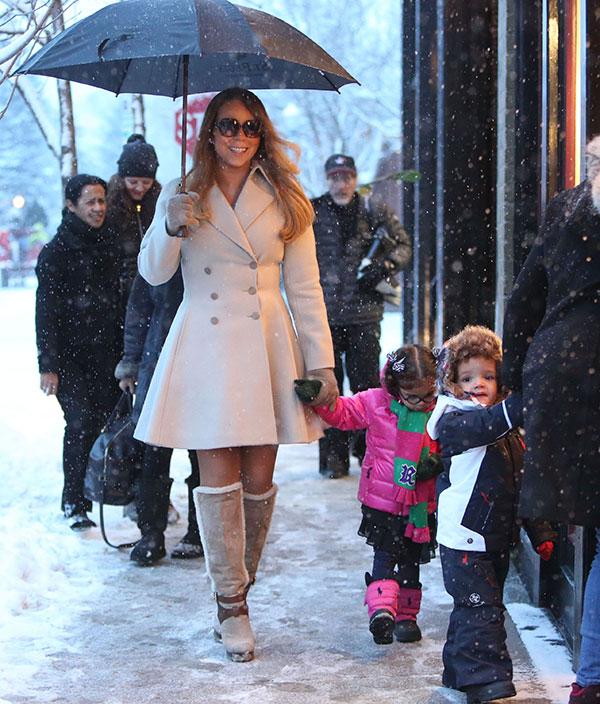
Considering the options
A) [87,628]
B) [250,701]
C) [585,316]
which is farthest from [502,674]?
[87,628]

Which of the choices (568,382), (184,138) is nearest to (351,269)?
(184,138)

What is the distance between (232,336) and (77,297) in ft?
9.02

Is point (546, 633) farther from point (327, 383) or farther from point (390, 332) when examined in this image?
point (390, 332)

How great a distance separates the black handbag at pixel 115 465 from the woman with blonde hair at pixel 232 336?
1661mm

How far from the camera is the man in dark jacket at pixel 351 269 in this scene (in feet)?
31.0

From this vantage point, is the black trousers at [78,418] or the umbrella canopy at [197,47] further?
the black trousers at [78,418]

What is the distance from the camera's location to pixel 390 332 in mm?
29953

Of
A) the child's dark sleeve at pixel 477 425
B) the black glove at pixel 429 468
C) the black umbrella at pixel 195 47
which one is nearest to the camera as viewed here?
the child's dark sleeve at pixel 477 425

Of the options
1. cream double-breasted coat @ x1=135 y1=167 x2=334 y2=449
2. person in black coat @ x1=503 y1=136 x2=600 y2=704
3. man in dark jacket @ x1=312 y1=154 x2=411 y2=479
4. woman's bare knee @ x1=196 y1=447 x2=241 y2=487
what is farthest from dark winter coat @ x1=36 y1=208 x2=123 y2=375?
person in black coat @ x1=503 y1=136 x2=600 y2=704

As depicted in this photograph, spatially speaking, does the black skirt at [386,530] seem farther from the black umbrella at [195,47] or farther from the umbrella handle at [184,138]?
the black umbrella at [195,47]

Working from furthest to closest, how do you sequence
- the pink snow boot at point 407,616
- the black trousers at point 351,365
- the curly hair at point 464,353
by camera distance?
the black trousers at point 351,365
the pink snow boot at point 407,616
the curly hair at point 464,353

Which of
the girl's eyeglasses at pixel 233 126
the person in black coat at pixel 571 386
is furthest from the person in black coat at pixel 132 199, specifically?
the person in black coat at pixel 571 386

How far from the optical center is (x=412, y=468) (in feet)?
17.4

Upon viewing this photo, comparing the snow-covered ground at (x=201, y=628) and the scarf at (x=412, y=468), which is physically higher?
the scarf at (x=412, y=468)
